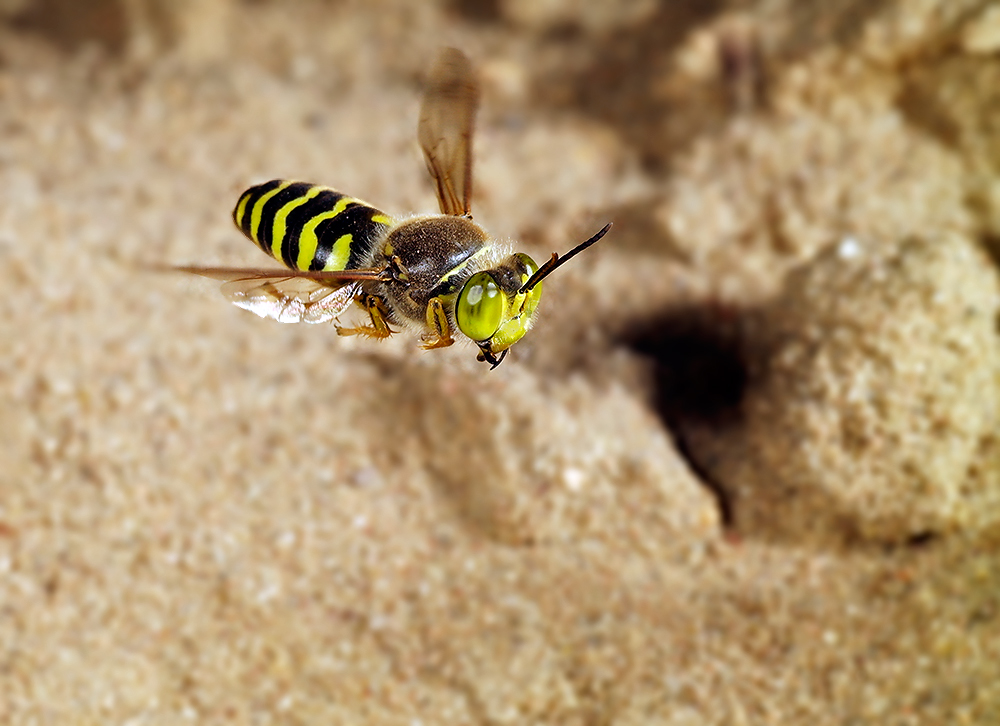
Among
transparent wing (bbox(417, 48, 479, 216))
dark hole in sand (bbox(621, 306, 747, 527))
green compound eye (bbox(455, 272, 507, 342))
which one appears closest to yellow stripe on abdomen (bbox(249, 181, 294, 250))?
transparent wing (bbox(417, 48, 479, 216))

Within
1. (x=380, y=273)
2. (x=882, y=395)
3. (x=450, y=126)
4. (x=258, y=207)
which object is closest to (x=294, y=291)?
(x=380, y=273)

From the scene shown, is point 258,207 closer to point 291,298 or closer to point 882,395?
point 291,298

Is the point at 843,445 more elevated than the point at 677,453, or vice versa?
the point at 843,445

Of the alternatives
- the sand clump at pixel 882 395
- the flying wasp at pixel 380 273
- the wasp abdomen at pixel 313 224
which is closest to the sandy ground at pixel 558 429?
the sand clump at pixel 882 395

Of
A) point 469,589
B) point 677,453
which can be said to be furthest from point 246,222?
point 677,453

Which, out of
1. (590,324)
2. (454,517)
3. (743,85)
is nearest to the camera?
(454,517)

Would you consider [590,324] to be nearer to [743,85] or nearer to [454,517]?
[454,517]

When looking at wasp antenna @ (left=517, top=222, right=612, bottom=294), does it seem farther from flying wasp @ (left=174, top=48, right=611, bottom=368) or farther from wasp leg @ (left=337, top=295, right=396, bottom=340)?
wasp leg @ (left=337, top=295, right=396, bottom=340)
